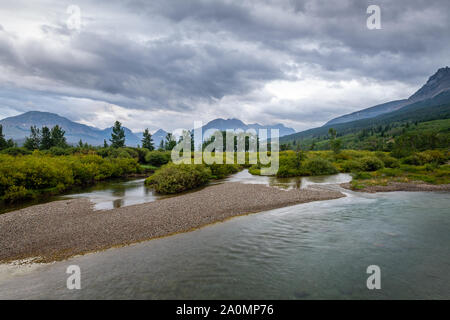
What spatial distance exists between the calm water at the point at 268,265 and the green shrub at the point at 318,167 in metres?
37.3

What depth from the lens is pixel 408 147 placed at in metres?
76.2

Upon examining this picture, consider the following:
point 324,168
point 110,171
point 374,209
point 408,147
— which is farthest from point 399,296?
point 408,147

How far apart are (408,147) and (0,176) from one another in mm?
103786

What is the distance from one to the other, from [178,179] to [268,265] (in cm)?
2735

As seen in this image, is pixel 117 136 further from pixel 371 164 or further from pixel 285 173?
pixel 371 164

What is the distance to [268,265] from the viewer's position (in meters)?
12.4

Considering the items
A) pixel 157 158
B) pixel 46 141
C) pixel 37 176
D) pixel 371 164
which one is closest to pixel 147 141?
pixel 157 158

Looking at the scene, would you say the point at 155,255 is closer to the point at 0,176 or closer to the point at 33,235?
the point at 33,235

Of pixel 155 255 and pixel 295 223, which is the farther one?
pixel 295 223

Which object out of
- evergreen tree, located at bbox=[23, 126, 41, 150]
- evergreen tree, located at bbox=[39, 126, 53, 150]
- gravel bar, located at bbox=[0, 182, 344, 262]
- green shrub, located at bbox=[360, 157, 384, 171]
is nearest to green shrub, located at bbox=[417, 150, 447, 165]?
green shrub, located at bbox=[360, 157, 384, 171]

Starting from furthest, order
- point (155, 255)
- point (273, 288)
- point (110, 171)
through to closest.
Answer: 1. point (110, 171)
2. point (155, 255)
3. point (273, 288)

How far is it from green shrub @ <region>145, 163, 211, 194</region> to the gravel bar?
1003 centimetres

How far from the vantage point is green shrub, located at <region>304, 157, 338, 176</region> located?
56.5 m
